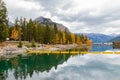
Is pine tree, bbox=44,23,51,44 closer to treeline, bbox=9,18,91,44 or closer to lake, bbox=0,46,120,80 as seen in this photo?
treeline, bbox=9,18,91,44

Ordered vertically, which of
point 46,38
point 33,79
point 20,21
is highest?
point 20,21

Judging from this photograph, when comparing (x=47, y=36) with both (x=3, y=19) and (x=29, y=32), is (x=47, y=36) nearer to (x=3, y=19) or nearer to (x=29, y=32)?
(x=29, y=32)

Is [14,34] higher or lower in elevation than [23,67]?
higher

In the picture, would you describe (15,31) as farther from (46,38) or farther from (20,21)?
(46,38)

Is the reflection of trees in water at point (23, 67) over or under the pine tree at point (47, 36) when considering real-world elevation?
under

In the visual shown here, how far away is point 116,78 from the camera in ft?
133

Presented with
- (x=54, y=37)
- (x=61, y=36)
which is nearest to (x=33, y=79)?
(x=54, y=37)

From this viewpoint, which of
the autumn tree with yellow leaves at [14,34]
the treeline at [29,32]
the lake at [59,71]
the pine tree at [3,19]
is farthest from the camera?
the treeline at [29,32]

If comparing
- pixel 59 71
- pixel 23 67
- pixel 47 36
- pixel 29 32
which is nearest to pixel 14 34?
pixel 29 32

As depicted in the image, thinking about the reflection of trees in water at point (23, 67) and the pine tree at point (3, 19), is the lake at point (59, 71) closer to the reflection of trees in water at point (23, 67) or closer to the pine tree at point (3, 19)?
the reflection of trees in water at point (23, 67)

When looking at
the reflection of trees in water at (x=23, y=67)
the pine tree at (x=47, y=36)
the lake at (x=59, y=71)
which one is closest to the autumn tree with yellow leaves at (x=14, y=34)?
the pine tree at (x=47, y=36)

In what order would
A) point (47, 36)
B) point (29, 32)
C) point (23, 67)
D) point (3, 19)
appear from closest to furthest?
point (23, 67), point (3, 19), point (29, 32), point (47, 36)

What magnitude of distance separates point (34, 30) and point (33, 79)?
344 ft

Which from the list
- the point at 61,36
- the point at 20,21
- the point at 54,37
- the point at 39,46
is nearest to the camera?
the point at 39,46
